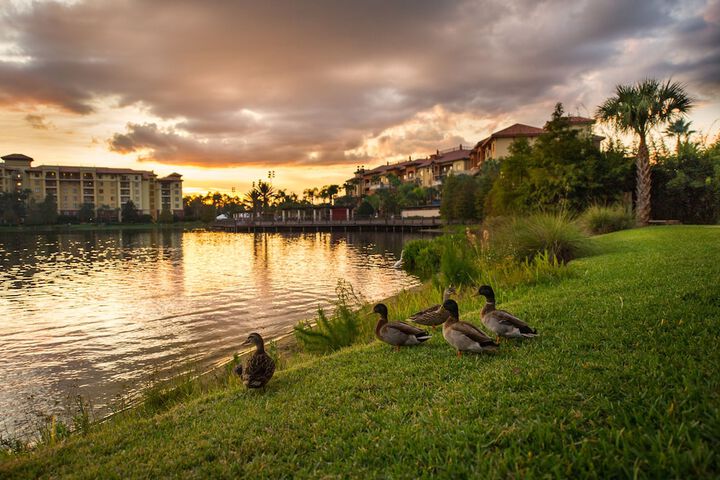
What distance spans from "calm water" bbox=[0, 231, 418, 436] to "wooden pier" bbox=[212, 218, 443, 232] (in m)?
49.3

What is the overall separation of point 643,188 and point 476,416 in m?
28.4

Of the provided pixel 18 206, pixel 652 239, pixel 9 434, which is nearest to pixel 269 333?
pixel 9 434

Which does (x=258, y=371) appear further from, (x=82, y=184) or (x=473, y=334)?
(x=82, y=184)

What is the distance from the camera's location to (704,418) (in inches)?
126

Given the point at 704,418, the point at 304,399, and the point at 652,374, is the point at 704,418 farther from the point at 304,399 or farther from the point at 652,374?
the point at 304,399

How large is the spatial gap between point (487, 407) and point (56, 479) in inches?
165

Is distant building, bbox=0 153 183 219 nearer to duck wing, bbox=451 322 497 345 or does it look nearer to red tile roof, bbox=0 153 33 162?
red tile roof, bbox=0 153 33 162

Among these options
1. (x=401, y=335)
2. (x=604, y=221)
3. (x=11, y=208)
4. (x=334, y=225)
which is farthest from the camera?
(x=11, y=208)

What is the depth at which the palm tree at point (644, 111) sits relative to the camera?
2588 centimetres

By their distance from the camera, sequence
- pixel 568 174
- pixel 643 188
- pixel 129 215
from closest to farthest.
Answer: pixel 643 188
pixel 568 174
pixel 129 215

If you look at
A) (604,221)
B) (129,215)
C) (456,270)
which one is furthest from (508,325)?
(129,215)

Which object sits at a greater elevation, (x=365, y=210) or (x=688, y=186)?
(x=365, y=210)

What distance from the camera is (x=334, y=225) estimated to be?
312 feet

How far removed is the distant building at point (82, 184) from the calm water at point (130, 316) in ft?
408
